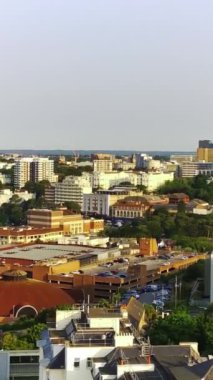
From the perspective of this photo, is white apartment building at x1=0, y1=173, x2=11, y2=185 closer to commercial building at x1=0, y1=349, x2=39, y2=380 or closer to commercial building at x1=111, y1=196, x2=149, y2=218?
commercial building at x1=111, y1=196, x2=149, y2=218

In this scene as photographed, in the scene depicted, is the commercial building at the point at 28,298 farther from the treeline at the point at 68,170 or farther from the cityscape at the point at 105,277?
the treeline at the point at 68,170

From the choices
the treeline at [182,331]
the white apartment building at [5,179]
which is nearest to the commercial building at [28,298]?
the treeline at [182,331]

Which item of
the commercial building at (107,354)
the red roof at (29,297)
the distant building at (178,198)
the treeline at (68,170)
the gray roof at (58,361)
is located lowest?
the red roof at (29,297)

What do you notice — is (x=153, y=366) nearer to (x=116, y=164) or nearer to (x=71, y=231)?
(x=71, y=231)

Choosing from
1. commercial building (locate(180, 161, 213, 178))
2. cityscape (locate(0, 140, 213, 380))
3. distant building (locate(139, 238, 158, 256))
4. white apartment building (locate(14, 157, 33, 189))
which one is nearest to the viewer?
cityscape (locate(0, 140, 213, 380))

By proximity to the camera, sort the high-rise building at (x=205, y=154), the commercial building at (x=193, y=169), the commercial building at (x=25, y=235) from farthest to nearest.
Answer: the high-rise building at (x=205, y=154) < the commercial building at (x=193, y=169) < the commercial building at (x=25, y=235)

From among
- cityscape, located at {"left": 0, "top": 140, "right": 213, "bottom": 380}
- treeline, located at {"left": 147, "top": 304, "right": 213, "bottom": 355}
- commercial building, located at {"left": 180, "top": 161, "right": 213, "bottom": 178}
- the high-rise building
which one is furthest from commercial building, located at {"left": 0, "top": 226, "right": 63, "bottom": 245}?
the high-rise building

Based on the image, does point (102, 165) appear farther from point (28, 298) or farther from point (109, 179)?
point (28, 298)
